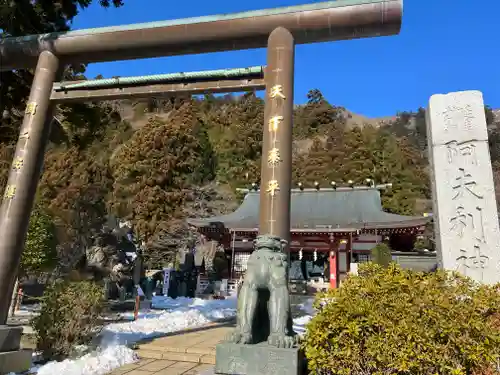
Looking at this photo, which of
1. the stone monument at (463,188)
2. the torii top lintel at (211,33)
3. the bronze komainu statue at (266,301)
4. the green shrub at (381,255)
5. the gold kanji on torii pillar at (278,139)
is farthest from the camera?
the green shrub at (381,255)

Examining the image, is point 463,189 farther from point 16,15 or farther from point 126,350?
point 16,15

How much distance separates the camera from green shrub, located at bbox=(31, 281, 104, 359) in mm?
5367

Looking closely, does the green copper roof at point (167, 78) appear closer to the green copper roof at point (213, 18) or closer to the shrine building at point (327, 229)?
the green copper roof at point (213, 18)

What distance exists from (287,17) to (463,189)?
152 inches

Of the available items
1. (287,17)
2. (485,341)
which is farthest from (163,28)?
(485,341)

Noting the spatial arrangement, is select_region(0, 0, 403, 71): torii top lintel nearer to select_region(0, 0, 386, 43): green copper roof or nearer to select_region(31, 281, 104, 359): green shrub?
select_region(0, 0, 386, 43): green copper roof

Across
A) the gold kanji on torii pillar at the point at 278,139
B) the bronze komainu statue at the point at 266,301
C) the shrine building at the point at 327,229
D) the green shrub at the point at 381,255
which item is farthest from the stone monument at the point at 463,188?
the shrine building at the point at 327,229

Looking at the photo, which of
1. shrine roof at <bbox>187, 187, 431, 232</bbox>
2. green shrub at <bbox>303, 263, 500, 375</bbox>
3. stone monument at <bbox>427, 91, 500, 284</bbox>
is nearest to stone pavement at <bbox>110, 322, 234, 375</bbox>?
green shrub at <bbox>303, 263, 500, 375</bbox>

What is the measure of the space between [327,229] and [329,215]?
348 cm

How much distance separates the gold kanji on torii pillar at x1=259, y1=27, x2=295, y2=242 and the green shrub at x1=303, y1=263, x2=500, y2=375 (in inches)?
63.8

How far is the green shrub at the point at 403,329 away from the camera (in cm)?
313

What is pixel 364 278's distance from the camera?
385 cm

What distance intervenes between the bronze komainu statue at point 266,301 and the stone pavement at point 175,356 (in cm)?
139

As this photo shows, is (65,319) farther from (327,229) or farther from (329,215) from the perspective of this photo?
(329,215)
